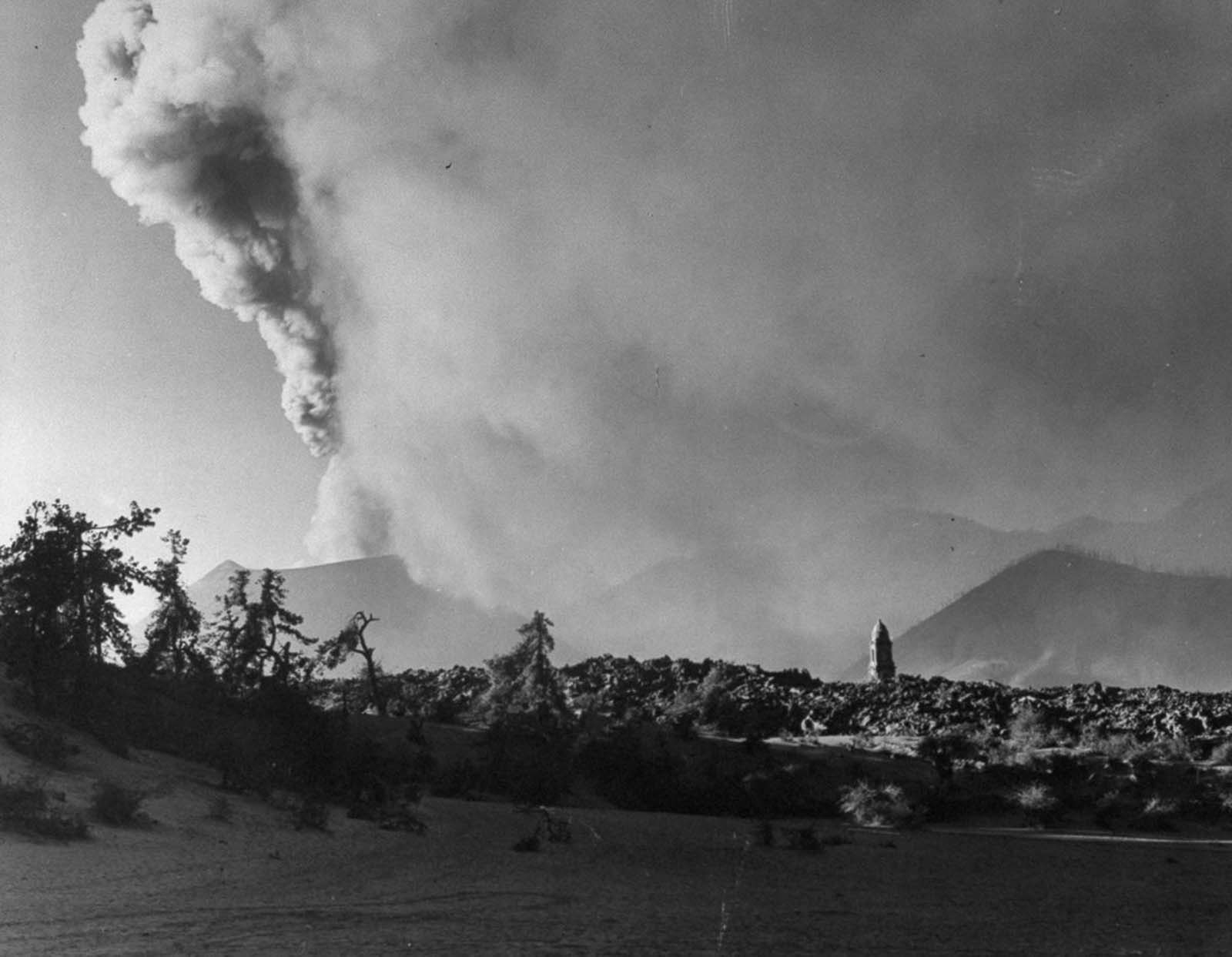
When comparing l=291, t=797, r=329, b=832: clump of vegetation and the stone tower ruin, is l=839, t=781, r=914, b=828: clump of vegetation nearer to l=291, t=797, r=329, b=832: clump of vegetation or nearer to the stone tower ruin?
l=291, t=797, r=329, b=832: clump of vegetation

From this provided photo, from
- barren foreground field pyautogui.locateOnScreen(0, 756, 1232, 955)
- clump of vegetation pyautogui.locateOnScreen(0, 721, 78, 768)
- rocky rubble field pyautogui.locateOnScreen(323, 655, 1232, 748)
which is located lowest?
barren foreground field pyautogui.locateOnScreen(0, 756, 1232, 955)

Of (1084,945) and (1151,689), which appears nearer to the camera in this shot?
(1084,945)

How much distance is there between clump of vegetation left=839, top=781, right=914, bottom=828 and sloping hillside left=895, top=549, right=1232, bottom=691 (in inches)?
5140

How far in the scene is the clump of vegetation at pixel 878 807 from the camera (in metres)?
22.7

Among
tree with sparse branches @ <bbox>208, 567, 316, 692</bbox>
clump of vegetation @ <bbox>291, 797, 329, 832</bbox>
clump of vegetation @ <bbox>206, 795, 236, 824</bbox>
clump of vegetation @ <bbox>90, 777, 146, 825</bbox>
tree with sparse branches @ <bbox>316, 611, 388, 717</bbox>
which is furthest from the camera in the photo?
tree with sparse branches @ <bbox>316, 611, 388, 717</bbox>

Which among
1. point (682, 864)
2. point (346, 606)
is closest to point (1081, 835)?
point (682, 864)

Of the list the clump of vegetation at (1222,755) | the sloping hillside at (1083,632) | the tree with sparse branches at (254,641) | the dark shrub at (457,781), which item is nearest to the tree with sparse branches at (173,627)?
the tree with sparse branches at (254,641)

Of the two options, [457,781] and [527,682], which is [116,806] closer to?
[457,781]

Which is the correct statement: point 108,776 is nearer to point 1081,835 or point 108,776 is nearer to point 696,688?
point 1081,835

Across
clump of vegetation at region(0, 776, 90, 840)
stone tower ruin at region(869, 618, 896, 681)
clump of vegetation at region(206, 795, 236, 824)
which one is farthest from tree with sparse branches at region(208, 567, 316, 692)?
stone tower ruin at region(869, 618, 896, 681)

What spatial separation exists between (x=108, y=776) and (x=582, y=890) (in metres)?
9.69

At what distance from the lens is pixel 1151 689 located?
44469mm

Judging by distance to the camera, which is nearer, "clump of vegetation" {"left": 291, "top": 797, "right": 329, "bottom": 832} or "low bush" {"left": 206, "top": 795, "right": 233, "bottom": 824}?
"low bush" {"left": 206, "top": 795, "right": 233, "bottom": 824}

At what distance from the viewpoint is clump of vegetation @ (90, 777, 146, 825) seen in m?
12.5
